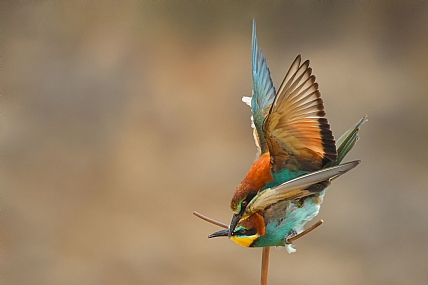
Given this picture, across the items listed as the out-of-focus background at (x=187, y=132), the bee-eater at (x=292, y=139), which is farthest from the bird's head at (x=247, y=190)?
the out-of-focus background at (x=187, y=132)

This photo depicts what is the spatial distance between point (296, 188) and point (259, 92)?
0.57 feet

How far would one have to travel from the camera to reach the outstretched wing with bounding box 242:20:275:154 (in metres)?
0.58

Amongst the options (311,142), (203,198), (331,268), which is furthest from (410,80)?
(311,142)

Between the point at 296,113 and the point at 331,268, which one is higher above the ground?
the point at 296,113

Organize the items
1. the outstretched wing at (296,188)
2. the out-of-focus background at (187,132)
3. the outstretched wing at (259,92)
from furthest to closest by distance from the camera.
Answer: the out-of-focus background at (187,132)
the outstretched wing at (259,92)
the outstretched wing at (296,188)

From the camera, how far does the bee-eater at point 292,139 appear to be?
47cm

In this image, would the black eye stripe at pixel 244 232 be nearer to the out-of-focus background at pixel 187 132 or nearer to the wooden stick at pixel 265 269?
the wooden stick at pixel 265 269

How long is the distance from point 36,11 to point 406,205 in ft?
5.47

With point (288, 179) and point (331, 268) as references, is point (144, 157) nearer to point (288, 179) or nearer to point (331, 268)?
point (331, 268)

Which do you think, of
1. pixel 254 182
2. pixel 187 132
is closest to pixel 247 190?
pixel 254 182

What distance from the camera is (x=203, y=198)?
172 centimetres

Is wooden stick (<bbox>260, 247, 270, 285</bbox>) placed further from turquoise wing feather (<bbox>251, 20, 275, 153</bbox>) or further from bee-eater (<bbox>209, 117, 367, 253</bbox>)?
turquoise wing feather (<bbox>251, 20, 275, 153</bbox>)

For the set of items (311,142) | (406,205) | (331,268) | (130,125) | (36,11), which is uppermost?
(36,11)

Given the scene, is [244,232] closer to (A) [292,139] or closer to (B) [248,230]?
(B) [248,230]
